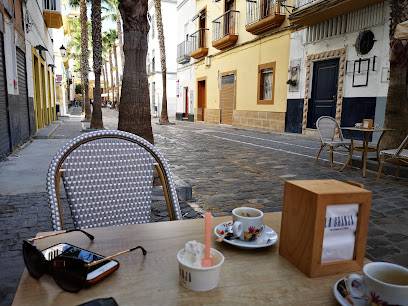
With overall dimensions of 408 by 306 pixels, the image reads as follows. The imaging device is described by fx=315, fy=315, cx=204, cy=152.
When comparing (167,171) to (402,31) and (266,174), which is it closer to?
(266,174)

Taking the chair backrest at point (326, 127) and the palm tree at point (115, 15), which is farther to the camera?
the palm tree at point (115, 15)

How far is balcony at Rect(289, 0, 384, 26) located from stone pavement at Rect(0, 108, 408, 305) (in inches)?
173

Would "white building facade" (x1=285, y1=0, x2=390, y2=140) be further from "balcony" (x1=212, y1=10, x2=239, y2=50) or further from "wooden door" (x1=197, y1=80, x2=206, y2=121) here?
"wooden door" (x1=197, y1=80, x2=206, y2=121)

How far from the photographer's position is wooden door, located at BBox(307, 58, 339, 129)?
1046cm

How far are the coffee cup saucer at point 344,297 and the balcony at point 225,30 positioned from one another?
16557mm

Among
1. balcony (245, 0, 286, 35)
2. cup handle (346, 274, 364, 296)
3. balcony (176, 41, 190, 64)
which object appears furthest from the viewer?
balcony (176, 41, 190, 64)

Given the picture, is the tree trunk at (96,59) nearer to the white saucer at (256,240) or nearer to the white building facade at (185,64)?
the white building facade at (185,64)

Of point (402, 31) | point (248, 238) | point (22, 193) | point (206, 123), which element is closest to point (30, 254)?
point (248, 238)

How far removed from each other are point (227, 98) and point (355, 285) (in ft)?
56.7

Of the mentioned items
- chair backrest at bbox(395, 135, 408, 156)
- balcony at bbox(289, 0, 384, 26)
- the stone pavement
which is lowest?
the stone pavement

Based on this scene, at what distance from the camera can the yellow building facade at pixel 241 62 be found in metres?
13.0

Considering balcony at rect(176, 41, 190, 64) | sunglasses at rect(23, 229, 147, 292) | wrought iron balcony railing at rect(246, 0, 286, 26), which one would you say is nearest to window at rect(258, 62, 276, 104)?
wrought iron balcony railing at rect(246, 0, 286, 26)

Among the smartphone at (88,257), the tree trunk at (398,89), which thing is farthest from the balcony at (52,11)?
the smartphone at (88,257)

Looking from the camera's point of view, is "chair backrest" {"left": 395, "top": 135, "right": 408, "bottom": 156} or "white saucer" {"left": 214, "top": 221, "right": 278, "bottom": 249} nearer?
"white saucer" {"left": 214, "top": 221, "right": 278, "bottom": 249}
